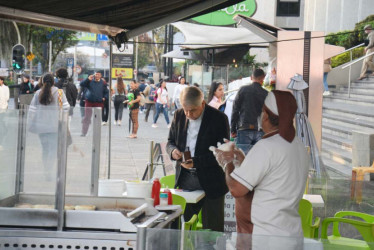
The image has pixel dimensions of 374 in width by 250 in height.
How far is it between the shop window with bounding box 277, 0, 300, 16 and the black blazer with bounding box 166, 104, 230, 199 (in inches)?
1667

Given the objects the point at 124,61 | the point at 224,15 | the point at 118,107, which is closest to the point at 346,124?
the point at 118,107

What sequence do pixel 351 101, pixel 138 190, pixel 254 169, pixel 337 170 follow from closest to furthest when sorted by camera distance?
pixel 254 169 → pixel 138 190 → pixel 337 170 → pixel 351 101

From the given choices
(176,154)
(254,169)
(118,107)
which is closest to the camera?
(254,169)

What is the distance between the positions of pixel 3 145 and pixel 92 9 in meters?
2.92

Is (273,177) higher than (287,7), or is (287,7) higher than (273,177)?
(287,7)

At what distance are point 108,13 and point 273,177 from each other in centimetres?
399

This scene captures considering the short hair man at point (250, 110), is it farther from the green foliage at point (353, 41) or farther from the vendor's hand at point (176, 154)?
the green foliage at point (353, 41)

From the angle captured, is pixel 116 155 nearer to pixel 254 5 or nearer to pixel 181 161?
pixel 181 161

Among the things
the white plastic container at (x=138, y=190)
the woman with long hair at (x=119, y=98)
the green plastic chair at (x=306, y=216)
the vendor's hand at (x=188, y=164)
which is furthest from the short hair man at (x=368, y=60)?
the white plastic container at (x=138, y=190)

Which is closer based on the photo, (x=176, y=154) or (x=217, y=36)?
(x=176, y=154)

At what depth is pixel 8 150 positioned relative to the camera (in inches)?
187

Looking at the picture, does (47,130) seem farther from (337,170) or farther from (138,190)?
(337,170)

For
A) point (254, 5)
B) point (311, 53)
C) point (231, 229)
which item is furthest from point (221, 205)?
point (254, 5)

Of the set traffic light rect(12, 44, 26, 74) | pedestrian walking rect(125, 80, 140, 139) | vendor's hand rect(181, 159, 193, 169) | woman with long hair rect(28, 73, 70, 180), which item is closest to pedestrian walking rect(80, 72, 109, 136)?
pedestrian walking rect(125, 80, 140, 139)
